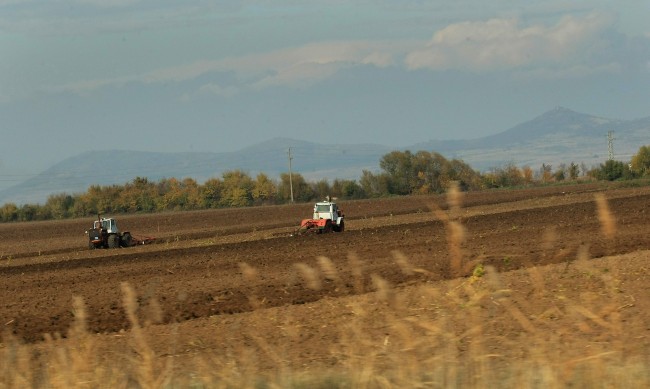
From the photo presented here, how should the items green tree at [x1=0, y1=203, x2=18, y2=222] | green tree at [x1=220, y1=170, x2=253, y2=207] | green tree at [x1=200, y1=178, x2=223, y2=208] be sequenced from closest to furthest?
green tree at [x1=220, y1=170, x2=253, y2=207], green tree at [x1=200, y1=178, x2=223, y2=208], green tree at [x1=0, y1=203, x2=18, y2=222]

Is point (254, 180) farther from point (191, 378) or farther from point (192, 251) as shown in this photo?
point (191, 378)

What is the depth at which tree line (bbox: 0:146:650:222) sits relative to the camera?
4875 inches

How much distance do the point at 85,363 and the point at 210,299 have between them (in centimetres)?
1224

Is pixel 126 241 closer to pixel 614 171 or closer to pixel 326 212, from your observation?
pixel 326 212

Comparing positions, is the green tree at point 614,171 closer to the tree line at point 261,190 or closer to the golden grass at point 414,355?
the tree line at point 261,190

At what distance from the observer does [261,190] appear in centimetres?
12694

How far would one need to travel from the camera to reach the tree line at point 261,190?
124 metres

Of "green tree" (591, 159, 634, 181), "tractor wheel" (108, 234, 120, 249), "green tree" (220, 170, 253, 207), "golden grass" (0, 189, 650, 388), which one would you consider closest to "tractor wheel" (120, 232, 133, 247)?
"tractor wheel" (108, 234, 120, 249)

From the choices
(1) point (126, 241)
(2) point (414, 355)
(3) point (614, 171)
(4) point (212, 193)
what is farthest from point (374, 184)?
(2) point (414, 355)

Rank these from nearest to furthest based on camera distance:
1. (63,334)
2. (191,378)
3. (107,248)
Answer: (191,378) → (63,334) → (107,248)

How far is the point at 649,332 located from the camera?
38.1ft

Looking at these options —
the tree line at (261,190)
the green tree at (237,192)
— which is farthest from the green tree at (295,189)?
the green tree at (237,192)

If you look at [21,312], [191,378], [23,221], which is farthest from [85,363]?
[23,221]

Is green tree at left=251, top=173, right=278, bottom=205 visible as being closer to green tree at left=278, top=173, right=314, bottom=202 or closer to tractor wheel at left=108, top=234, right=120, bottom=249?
green tree at left=278, top=173, right=314, bottom=202
